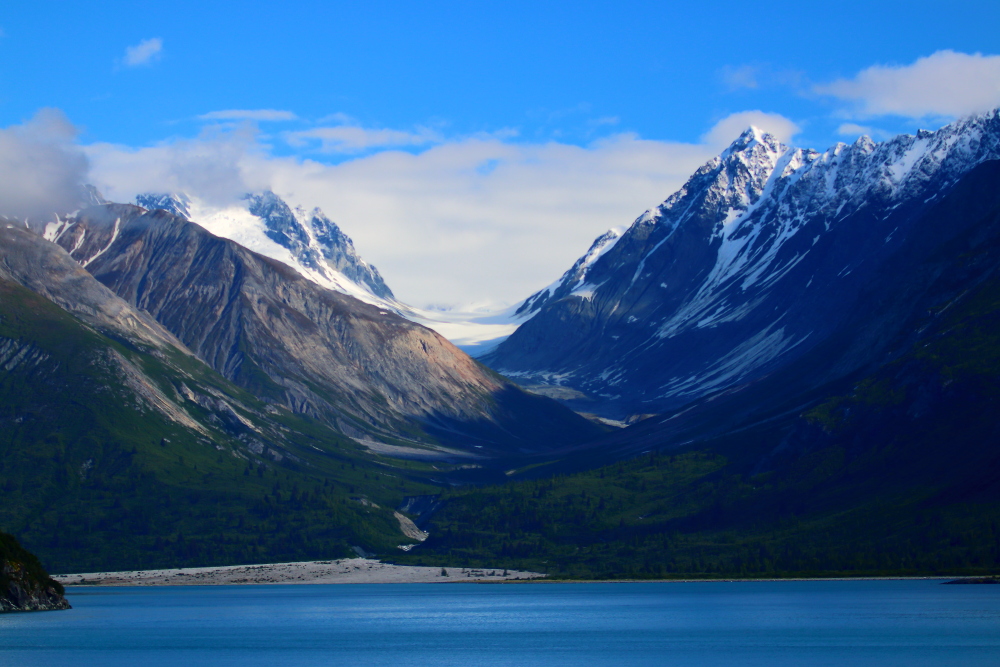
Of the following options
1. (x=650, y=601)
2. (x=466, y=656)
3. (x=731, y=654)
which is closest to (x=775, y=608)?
(x=650, y=601)

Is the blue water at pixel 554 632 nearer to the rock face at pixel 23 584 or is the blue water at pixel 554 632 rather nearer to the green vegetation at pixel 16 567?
the rock face at pixel 23 584

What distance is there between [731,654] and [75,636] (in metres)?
73.7

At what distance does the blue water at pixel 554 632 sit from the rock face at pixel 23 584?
10.5ft

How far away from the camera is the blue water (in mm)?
118125

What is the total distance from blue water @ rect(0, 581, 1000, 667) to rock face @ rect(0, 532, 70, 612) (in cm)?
320

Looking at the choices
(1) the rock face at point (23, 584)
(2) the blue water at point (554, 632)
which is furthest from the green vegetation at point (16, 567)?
(2) the blue water at point (554, 632)

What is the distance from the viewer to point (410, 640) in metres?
139

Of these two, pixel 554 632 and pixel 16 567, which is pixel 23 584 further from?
pixel 554 632

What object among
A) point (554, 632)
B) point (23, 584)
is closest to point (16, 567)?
point (23, 584)

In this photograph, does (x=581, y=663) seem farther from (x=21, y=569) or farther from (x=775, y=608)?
(x=21, y=569)

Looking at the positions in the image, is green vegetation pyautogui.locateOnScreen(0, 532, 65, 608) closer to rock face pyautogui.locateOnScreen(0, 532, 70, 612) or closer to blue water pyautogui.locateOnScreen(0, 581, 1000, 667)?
rock face pyautogui.locateOnScreen(0, 532, 70, 612)

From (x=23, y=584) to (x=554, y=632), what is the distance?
2878 inches

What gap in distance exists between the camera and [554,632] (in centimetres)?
14475

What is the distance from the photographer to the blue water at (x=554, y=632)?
4651 inches
